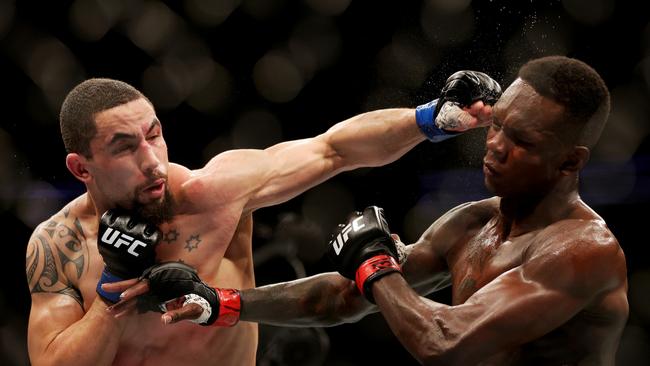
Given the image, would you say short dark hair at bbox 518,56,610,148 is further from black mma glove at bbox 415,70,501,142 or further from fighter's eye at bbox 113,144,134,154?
fighter's eye at bbox 113,144,134,154

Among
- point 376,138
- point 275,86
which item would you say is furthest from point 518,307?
point 275,86

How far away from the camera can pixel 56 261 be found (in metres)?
1.98

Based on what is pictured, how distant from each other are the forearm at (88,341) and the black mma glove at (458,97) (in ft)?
3.00

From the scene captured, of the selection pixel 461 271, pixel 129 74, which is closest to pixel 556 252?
pixel 461 271

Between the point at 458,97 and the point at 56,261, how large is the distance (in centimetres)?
106

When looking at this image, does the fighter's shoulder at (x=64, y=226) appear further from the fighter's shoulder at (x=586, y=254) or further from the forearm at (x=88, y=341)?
the fighter's shoulder at (x=586, y=254)

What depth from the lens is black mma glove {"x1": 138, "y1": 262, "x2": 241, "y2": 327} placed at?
1.82 m

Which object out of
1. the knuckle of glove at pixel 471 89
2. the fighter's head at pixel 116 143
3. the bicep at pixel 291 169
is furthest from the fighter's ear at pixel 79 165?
the knuckle of glove at pixel 471 89

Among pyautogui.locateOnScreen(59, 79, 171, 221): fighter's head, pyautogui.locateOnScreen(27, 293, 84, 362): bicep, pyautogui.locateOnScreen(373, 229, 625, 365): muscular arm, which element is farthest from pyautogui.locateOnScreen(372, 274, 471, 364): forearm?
pyautogui.locateOnScreen(27, 293, 84, 362): bicep

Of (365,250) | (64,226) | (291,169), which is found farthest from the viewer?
(291,169)

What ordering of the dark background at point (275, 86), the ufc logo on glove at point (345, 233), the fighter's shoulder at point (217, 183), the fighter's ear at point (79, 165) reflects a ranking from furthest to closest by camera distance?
the dark background at point (275, 86), the fighter's shoulder at point (217, 183), the fighter's ear at point (79, 165), the ufc logo on glove at point (345, 233)

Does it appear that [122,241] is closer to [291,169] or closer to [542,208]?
[291,169]

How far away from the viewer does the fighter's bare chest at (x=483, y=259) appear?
64.2 inches

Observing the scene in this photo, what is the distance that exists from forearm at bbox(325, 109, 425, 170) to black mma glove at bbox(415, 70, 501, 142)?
0.35 ft
